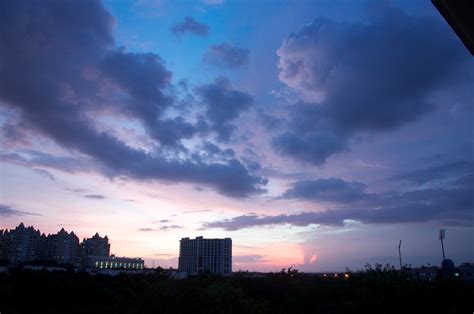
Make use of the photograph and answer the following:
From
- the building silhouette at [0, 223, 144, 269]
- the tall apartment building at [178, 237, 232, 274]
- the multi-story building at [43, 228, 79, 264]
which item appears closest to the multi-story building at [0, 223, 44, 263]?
the building silhouette at [0, 223, 144, 269]

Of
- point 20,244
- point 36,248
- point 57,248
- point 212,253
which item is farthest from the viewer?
point 57,248

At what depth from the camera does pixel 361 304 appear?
1672 centimetres

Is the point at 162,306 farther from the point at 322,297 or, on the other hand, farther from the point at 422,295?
the point at 322,297

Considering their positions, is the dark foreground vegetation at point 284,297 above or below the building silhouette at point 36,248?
below

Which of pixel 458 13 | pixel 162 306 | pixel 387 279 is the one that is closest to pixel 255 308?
pixel 162 306

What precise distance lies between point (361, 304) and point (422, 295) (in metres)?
2.94

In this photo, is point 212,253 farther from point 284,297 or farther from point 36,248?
point 284,297

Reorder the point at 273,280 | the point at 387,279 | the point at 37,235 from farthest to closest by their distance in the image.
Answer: the point at 37,235, the point at 273,280, the point at 387,279

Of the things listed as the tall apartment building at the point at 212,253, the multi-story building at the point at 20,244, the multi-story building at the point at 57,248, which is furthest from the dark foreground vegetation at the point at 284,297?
the multi-story building at the point at 57,248

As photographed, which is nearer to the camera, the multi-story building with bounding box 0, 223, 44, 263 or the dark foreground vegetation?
the dark foreground vegetation

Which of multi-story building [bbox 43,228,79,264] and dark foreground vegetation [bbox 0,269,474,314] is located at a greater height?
multi-story building [bbox 43,228,79,264]

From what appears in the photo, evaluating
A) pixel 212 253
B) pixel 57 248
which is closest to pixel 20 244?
pixel 57 248

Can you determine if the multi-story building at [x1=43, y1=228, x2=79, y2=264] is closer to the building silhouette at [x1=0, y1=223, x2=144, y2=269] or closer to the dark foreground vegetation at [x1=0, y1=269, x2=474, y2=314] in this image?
the building silhouette at [x1=0, y1=223, x2=144, y2=269]

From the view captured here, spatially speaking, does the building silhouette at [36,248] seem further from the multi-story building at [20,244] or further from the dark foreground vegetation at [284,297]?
the dark foreground vegetation at [284,297]
